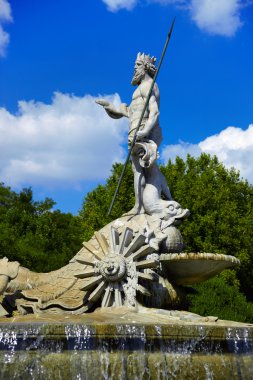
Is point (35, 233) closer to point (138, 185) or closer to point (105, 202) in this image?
point (105, 202)

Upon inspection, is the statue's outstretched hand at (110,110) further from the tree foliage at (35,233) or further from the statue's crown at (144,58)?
the tree foliage at (35,233)

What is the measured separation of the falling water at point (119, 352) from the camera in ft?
24.5

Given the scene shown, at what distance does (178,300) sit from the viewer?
10672 mm

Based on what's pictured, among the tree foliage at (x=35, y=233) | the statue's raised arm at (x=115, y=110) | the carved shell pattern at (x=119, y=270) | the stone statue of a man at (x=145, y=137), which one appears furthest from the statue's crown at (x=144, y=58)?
the tree foliage at (x=35, y=233)

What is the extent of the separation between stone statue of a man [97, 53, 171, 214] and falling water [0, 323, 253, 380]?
3831mm

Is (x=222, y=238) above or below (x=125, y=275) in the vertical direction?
above

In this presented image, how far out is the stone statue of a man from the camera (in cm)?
1166

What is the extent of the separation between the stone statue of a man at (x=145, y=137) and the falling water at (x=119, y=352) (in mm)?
3831

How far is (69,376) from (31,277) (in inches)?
150

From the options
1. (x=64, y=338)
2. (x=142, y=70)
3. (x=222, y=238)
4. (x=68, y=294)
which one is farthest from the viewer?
(x=222, y=238)

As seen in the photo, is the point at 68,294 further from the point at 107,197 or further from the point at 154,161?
the point at 107,197

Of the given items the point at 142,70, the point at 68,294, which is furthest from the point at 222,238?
the point at 68,294

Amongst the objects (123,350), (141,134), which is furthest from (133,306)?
(141,134)

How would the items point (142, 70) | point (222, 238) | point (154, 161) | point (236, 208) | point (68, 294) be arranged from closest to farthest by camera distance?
point (68, 294) < point (154, 161) < point (142, 70) < point (222, 238) < point (236, 208)
